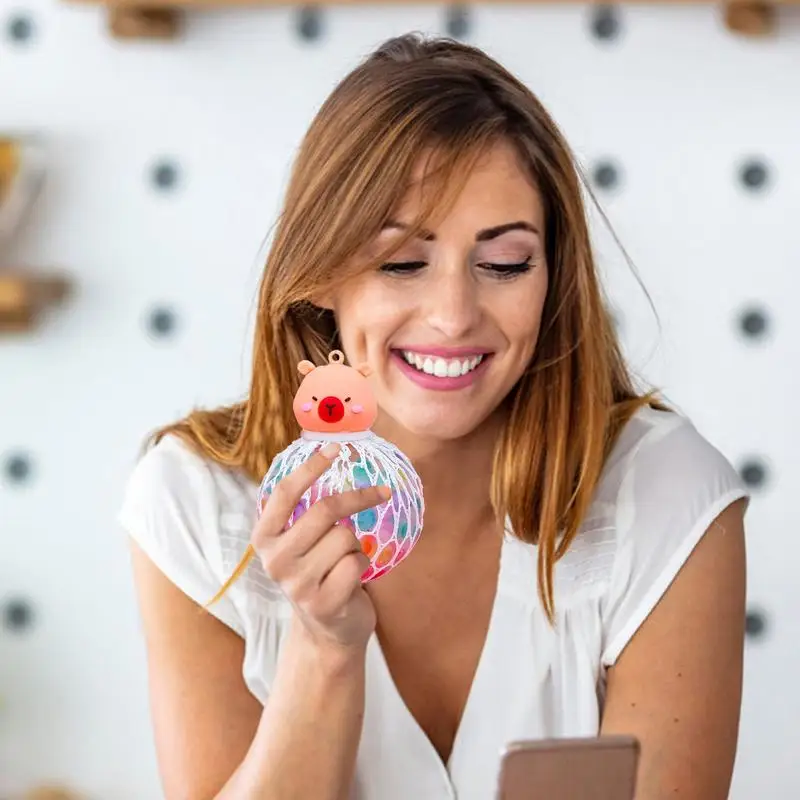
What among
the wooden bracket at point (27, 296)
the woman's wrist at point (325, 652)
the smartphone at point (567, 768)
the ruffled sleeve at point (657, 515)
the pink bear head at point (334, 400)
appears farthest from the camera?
the wooden bracket at point (27, 296)

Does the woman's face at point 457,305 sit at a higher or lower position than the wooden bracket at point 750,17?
lower

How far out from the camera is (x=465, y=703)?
113 cm

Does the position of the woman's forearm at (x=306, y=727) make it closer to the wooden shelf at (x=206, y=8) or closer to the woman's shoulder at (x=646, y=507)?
the woman's shoulder at (x=646, y=507)

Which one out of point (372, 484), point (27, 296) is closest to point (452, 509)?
point (372, 484)

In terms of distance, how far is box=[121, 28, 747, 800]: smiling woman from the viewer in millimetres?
962

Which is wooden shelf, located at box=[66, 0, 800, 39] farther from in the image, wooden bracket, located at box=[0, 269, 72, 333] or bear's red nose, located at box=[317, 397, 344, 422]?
bear's red nose, located at box=[317, 397, 344, 422]

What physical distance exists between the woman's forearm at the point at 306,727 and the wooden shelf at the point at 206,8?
2.67ft

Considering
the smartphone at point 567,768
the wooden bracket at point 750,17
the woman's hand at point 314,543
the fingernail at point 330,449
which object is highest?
the wooden bracket at point 750,17

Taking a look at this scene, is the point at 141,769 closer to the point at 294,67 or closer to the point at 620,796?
the point at 294,67

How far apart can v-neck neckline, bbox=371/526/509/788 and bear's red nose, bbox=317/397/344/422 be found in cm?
37

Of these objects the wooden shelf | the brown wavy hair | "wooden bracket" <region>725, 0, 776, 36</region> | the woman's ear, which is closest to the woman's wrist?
the brown wavy hair

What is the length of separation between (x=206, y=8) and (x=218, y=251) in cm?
29

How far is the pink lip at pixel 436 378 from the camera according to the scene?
0.98 meters

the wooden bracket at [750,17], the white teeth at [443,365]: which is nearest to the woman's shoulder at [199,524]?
the white teeth at [443,365]
